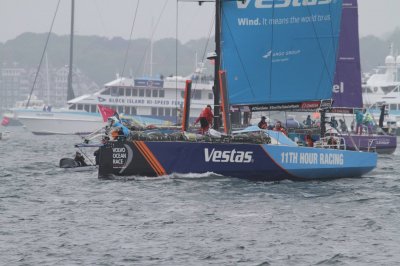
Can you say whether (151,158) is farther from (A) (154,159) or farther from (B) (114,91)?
(B) (114,91)

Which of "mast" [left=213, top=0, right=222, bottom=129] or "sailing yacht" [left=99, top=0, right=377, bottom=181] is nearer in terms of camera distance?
"sailing yacht" [left=99, top=0, right=377, bottom=181]

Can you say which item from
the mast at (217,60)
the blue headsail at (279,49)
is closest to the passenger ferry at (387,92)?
the blue headsail at (279,49)

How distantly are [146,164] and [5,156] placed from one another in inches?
722

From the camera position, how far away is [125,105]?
87.0 metres

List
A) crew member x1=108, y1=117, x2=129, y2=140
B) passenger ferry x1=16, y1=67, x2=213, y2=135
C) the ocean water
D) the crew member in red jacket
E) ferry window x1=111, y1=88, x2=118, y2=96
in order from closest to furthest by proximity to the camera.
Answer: the ocean water → crew member x1=108, y1=117, x2=129, y2=140 → the crew member in red jacket → passenger ferry x1=16, y1=67, x2=213, y2=135 → ferry window x1=111, y1=88, x2=118, y2=96

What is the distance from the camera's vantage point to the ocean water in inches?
638

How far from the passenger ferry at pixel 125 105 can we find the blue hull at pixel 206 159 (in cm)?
5798

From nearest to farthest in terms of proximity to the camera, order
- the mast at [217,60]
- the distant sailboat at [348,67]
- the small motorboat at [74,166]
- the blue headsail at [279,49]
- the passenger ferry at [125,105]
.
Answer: the mast at [217,60], the blue headsail at [279,49], the small motorboat at [74,166], the distant sailboat at [348,67], the passenger ferry at [125,105]

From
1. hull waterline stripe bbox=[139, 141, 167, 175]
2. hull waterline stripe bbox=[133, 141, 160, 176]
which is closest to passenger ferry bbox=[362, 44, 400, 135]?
hull waterline stripe bbox=[139, 141, 167, 175]

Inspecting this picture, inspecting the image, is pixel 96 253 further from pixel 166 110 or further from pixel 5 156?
pixel 166 110

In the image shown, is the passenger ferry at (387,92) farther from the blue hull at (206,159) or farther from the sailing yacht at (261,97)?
the blue hull at (206,159)

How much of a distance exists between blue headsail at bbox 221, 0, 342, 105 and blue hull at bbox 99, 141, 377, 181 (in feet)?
11.4

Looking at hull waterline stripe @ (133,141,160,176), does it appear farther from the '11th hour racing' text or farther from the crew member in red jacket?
the '11th hour racing' text

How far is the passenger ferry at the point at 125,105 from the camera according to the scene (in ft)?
279
